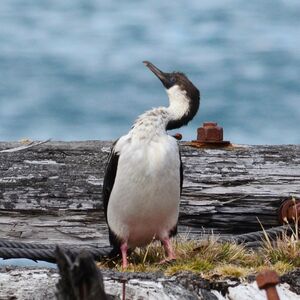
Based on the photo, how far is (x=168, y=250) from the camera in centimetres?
753

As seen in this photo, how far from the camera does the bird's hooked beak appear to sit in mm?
8742

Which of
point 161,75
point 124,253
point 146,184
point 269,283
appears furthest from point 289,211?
point 269,283

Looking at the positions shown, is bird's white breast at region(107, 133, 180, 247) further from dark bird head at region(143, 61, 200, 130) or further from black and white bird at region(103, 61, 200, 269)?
dark bird head at region(143, 61, 200, 130)

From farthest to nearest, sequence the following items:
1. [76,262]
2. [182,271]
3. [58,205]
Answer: [58,205]
[182,271]
[76,262]

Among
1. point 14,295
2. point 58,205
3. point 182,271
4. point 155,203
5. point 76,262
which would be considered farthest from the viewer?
point 155,203

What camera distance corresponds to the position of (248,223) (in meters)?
7.75

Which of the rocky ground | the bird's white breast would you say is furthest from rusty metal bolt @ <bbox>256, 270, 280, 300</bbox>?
the bird's white breast

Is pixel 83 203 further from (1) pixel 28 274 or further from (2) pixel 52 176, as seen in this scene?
(1) pixel 28 274

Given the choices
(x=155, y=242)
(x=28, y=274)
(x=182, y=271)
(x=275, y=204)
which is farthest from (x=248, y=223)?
(x=28, y=274)

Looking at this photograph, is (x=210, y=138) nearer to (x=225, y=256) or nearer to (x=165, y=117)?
(x=165, y=117)

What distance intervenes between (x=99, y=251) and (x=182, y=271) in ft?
4.69

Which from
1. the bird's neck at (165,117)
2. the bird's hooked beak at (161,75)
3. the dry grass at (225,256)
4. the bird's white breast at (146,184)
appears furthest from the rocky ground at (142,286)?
the bird's hooked beak at (161,75)

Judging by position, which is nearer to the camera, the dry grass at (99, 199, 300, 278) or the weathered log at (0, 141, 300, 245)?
the dry grass at (99, 199, 300, 278)

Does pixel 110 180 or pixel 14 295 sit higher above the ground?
pixel 110 180
